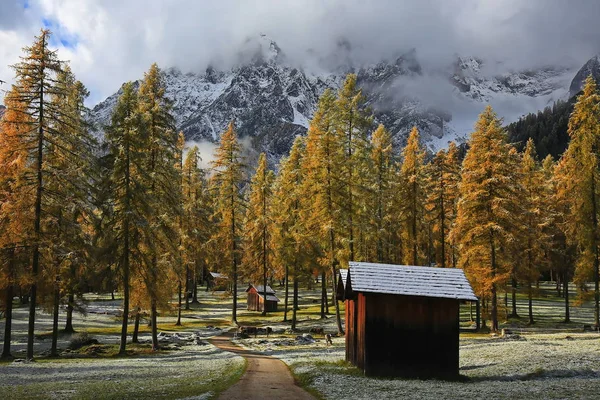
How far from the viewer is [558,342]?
30406 mm

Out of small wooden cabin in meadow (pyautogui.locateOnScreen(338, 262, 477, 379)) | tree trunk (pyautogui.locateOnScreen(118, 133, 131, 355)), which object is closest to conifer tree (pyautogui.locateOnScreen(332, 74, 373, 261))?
small wooden cabin in meadow (pyautogui.locateOnScreen(338, 262, 477, 379))

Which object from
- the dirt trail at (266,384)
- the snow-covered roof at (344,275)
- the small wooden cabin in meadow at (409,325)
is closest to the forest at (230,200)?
the dirt trail at (266,384)

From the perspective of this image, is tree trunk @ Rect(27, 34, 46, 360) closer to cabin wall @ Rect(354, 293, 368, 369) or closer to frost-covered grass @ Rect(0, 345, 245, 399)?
frost-covered grass @ Rect(0, 345, 245, 399)

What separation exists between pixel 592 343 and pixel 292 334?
883 inches

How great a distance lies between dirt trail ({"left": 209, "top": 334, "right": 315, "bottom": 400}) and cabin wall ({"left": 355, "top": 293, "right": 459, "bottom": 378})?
3.96 meters

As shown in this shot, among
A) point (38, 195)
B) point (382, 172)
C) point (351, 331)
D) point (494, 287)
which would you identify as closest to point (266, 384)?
point (351, 331)

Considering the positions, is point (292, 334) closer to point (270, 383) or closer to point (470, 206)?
point (470, 206)

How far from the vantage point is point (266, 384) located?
19.1m

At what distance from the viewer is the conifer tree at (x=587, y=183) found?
37.4m

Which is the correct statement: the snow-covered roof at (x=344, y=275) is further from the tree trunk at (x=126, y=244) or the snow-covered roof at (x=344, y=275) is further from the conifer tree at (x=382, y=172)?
the conifer tree at (x=382, y=172)

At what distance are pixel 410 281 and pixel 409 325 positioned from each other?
1.91 m

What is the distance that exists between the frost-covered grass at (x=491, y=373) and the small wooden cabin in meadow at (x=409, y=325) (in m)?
1.05

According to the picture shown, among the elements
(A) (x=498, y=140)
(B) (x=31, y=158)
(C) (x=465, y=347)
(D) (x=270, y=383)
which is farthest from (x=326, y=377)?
(A) (x=498, y=140)

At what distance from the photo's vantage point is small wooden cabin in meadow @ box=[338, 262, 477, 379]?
21562 mm
